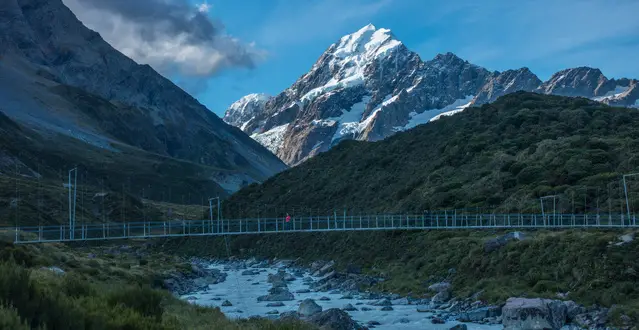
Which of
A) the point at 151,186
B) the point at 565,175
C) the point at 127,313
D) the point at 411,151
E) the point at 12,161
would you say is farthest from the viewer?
the point at 151,186

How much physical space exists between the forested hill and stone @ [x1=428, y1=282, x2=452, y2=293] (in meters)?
15.6

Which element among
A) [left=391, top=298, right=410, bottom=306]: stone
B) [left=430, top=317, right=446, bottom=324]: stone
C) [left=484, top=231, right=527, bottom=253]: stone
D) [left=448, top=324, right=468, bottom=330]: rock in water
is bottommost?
[left=391, top=298, right=410, bottom=306]: stone

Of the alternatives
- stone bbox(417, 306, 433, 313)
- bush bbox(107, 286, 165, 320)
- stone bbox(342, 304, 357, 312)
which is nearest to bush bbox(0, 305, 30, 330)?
bush bbox(107, 286, 165, 320)

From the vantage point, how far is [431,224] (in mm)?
47969

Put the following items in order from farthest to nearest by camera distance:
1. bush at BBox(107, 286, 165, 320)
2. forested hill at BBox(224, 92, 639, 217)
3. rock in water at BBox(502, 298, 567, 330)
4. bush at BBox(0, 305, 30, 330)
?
forested hill at BBox(224, 92, 639, 217) → rock in water at BBox(502, 298, 567, 330) → bush at BBox(107, 286, 165, 320) → bush at BBox(0, 305, 30, 330)

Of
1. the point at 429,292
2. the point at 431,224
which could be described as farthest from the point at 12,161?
the point at 429,292

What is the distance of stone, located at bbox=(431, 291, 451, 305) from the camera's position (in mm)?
33188

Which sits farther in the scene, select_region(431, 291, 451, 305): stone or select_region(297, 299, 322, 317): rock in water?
select_region(431, 291, 451, 305): stone

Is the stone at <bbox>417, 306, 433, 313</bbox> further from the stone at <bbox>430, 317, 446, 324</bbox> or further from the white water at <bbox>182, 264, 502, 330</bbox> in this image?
the stone at <bbox>430, 317, 446, 324</bbox>

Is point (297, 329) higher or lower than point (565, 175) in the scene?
lower

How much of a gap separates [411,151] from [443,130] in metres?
6.39

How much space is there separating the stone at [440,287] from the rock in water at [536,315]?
9.53 m

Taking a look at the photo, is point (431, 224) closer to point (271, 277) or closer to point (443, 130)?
point (271, 277)

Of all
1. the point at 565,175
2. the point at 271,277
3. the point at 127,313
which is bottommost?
the point at 271,277
